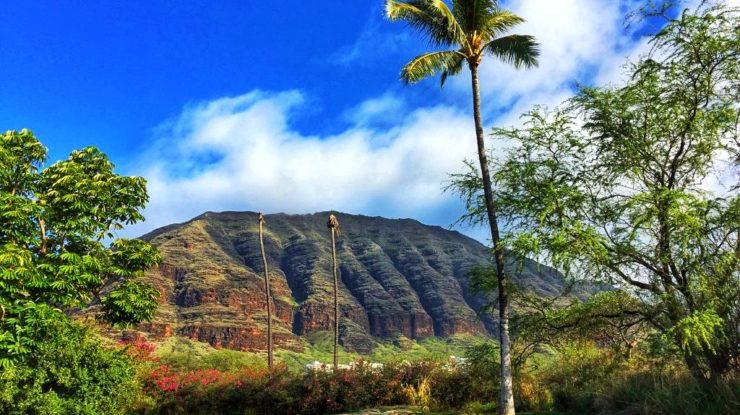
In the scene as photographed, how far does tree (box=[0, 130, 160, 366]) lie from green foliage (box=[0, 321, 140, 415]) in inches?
17.9

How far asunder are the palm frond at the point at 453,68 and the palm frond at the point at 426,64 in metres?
0.19

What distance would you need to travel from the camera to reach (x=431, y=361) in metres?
21.5

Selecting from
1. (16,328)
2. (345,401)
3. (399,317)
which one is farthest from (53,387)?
(399,317)

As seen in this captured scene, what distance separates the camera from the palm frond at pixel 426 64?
19.1 metres

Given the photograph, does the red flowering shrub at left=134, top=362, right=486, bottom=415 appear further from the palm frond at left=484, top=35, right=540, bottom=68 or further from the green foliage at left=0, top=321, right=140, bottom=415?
the palm frond at left=484, top=35, right=540, bottom=68

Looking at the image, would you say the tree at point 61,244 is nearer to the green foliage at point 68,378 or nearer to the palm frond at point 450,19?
the green foliage at point 68,378

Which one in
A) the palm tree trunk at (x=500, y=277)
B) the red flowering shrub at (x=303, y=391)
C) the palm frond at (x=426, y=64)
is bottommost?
the red flowering shrub at (x=303, y=391)

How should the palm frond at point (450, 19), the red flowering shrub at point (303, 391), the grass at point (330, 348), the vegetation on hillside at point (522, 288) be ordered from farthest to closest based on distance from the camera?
the grass at point (330, 348)
the red flowering shrub at point (303, 391)
the palm frond at point (450, 19)
the vegetation on hillside at point (522, 288)

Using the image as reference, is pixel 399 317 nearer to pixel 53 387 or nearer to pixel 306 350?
pixel 306 350

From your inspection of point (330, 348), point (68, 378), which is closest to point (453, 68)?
point (68, 378)

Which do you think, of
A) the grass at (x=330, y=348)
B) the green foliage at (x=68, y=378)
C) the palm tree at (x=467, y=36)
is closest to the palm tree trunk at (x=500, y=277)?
the palm tree at (x=467, y=36)

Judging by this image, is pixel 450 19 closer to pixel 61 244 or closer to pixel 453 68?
pixel 453 68

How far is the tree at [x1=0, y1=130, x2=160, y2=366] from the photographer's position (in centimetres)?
1530

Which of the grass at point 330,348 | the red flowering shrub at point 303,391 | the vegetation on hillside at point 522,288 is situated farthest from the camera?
the grass at point 330,348
